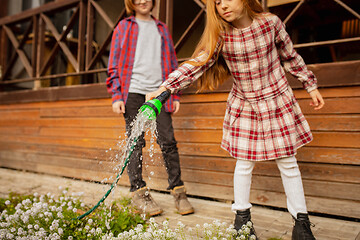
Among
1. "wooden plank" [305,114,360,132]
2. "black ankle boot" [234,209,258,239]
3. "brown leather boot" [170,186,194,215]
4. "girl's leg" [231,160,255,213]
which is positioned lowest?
"brown leather boot" [170,186,194,215]

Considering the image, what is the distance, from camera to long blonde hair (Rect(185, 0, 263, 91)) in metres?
1.93

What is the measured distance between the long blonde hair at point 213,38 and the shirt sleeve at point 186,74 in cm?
2

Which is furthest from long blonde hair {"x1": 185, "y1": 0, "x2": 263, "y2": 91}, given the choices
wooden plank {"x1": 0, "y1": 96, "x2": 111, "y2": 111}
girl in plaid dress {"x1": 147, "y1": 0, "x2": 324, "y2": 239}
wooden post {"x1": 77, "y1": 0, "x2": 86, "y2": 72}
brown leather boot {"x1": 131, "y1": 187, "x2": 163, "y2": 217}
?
wooden post {"x1": 77, "y1": 0, "x2": 86, "y2": 72}

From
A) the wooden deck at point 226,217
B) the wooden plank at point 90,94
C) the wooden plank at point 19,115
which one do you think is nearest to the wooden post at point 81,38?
the wooden plank at point 90,94

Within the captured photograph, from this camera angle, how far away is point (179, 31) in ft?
12.8

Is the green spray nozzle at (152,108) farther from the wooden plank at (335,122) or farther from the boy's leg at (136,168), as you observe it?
the wooden plank at (335,122)

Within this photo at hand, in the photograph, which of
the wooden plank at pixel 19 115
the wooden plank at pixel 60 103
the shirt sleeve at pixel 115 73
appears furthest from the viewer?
the wooden plank at pixel 19 115

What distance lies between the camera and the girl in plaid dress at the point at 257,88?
1942 mm

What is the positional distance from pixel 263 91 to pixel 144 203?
1303 millimetres

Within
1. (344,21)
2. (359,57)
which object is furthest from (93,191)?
(344,21)

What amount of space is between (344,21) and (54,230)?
13.3ft

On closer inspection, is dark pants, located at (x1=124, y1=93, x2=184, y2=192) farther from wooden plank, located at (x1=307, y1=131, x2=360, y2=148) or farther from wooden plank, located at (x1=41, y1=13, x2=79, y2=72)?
wooden plank, located at (x1=41, y1=13, x2=79, y2=72)

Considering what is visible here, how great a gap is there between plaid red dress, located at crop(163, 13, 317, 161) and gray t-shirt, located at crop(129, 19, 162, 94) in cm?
86

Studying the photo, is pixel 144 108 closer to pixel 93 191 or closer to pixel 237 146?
pixel 237 146
